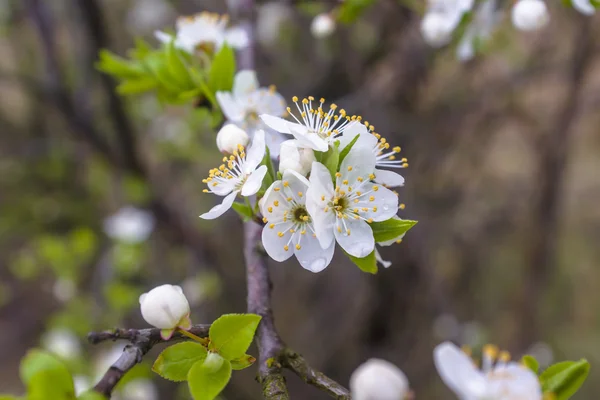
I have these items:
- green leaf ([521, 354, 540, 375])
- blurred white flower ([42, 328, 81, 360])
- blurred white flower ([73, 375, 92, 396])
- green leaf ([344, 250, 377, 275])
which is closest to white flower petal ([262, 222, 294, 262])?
green leaf ([344, 250, 377, 275])

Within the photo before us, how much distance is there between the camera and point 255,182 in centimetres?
74

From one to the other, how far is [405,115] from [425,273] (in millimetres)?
783

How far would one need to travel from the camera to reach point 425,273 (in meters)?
2.54

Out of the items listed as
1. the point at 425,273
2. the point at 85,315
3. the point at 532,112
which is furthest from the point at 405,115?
the point at 85,315

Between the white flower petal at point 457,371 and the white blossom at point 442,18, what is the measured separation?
0.85 metres

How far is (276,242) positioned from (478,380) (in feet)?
1.11

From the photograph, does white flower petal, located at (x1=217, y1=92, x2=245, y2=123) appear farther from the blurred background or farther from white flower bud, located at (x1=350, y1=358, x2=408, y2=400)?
the blurred background

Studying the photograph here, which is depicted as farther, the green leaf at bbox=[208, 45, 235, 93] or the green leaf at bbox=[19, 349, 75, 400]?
the green leaf at bbox=[208, 45, 235, 93]

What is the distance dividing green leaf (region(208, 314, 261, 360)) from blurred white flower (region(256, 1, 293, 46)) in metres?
2.12

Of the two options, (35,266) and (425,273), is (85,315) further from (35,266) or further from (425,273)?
(425,273)

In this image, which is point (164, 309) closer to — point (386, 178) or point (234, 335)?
point (234, 335)

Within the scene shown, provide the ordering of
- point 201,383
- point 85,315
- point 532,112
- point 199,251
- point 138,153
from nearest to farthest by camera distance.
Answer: point 201,383
point 85,315
point 138,153
point 199,251
point 532,112

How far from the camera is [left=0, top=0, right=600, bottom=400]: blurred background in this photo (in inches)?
87.7

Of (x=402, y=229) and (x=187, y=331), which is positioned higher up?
(x=402, y=229)
